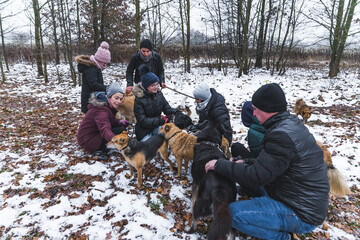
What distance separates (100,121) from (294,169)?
3.83m

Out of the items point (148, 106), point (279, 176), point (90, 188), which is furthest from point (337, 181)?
point (90, 188)

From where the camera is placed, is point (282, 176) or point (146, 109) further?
point (146, 109)

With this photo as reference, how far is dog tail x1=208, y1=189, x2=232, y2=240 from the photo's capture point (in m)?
1.89

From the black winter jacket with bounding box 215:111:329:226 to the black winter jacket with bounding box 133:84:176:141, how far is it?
282cm

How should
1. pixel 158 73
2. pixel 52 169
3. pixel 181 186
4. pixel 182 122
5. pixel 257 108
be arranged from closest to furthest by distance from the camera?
pixel 257 108 < pixel 181 186 < pixel 52 169 < pixel 182 122 < pixel 158 73

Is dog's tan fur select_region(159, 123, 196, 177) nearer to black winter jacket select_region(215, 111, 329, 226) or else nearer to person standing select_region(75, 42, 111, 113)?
black winter jacket select_region(215, 111, 329, 226)

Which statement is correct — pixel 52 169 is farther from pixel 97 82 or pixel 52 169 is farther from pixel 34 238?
pixel 97 82

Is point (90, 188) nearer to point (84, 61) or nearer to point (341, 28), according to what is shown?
point (84, 61)

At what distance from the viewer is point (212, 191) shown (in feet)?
7.57

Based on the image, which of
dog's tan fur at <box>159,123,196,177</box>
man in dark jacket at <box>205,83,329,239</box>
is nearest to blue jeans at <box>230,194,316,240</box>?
man in dark jacket at <box>205,83,329,239</box>

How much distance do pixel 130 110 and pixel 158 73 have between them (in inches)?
62.9

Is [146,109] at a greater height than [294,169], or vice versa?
[146,109]

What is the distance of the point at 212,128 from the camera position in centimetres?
357

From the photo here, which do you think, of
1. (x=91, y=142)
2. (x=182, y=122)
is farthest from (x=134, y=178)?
(x=182, y=122)
